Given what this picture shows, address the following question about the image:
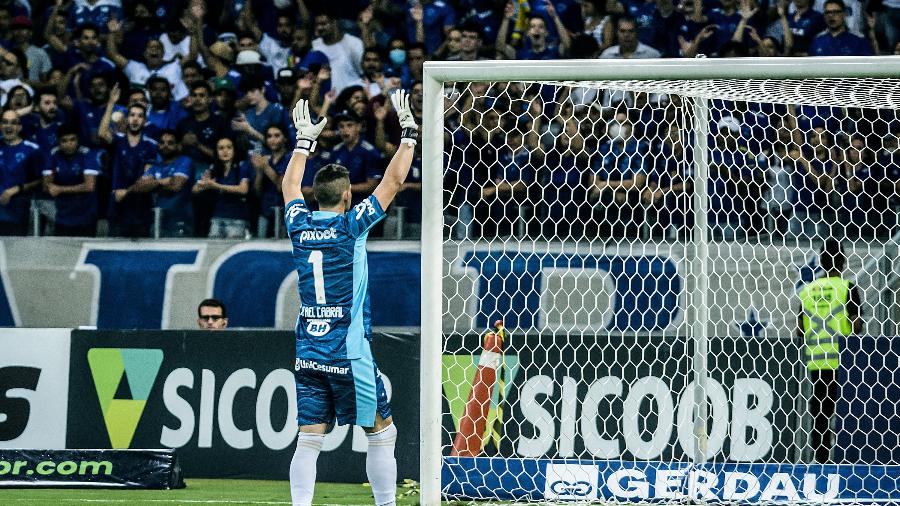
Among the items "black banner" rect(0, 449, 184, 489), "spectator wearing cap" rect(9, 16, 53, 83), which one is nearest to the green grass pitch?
"black banner" rect(0, 449, 184, 489)

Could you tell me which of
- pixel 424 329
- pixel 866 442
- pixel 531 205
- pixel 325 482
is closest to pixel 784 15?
pixel 531 205

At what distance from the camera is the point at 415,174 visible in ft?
34.3

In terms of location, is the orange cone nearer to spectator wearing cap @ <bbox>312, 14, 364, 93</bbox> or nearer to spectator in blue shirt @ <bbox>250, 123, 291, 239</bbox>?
spectator in blue shirt @ <bbox>250, 123, 291, 239</bbox>

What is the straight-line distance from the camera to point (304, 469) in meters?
5.83

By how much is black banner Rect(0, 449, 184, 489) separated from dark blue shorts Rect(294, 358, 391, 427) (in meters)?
2.73

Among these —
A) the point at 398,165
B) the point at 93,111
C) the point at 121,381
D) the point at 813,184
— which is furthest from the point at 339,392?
the point at 93,111

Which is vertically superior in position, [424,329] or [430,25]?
[430,25]

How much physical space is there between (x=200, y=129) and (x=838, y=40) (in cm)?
556

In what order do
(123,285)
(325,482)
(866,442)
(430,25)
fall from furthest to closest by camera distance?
(430,25) → (123,285) → (325,482) → (866,442)

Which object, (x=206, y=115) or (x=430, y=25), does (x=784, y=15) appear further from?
(x=206, y=115)

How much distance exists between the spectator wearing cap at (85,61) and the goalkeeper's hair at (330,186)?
21.5 feet

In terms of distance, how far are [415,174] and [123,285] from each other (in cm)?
248

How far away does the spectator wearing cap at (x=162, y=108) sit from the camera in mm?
11367

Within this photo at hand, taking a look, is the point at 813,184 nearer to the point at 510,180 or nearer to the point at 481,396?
the point at 510,180
